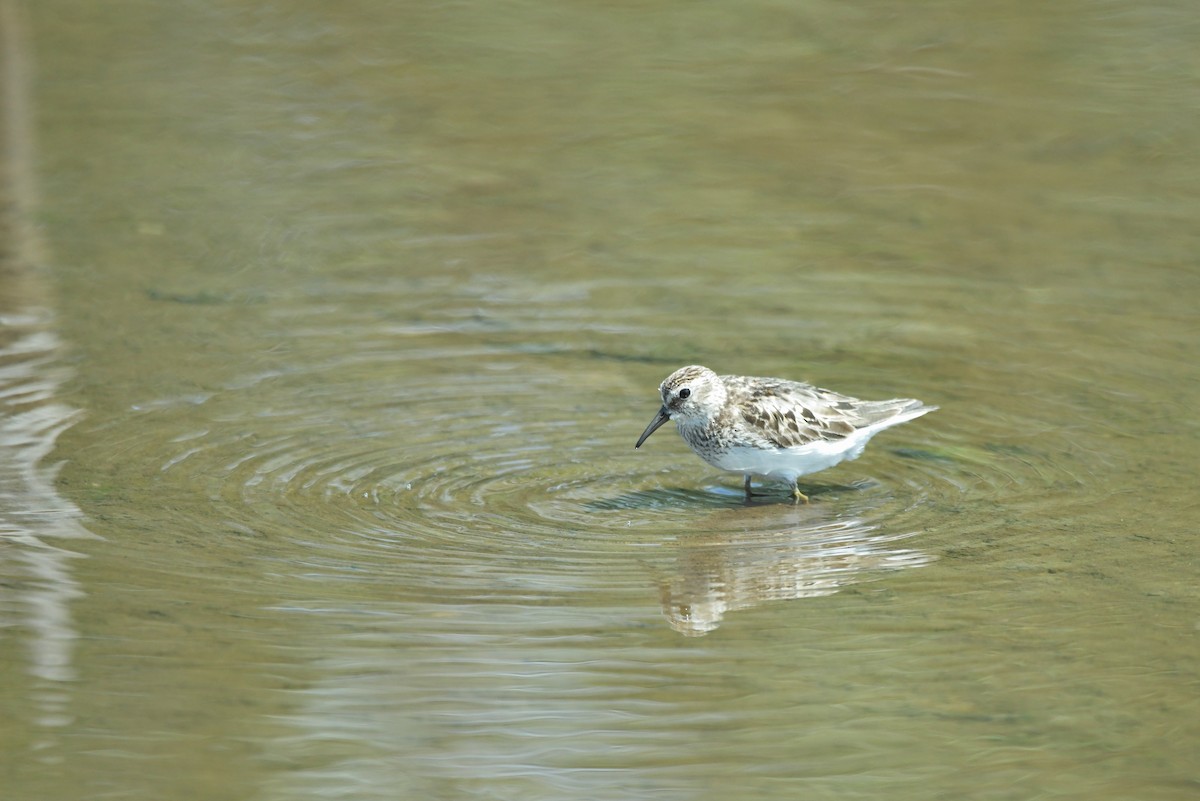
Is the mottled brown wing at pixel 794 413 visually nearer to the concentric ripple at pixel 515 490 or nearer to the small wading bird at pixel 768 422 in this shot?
the small wading bird at pixel 768 422

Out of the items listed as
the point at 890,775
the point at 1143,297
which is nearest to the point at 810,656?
the point at 890,775

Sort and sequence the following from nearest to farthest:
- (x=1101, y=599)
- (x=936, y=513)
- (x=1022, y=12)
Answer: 1. (x=1101, y=599)
2. (x=936, y=513)
3. (x=1022, y=12)

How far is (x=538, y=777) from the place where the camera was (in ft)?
22.6

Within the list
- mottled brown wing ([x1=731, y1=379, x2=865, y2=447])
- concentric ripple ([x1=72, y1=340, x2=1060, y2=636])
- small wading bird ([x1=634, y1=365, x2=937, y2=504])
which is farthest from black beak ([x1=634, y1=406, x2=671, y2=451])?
mottled brown wing ([x1=731, y1=379, x2=865, y2=447])

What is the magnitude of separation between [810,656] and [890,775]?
110 centimetres

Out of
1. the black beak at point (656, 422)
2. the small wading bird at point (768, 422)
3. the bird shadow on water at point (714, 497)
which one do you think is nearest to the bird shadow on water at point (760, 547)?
the bird shadow on water at point (714, 497)

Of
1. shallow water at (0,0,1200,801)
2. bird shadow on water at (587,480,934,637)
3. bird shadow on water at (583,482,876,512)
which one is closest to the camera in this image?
shallow water at (0,0,1200,801)

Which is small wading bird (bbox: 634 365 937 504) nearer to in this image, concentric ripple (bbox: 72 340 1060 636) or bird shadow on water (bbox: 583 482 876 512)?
bird shadow on water (bbox: 583 482 876 512)

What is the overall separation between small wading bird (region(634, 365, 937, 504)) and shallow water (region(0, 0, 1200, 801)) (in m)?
0.29

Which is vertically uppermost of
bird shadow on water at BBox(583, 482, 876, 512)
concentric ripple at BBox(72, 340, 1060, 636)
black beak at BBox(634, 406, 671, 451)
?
black beak at BBox(634, 406, 671, 451)

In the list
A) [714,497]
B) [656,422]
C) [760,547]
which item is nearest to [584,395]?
[656,422]

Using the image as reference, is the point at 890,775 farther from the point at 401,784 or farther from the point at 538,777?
the point at 401,784

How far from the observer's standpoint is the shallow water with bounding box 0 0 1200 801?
24.0 ft

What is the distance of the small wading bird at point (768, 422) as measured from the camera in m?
10.5
